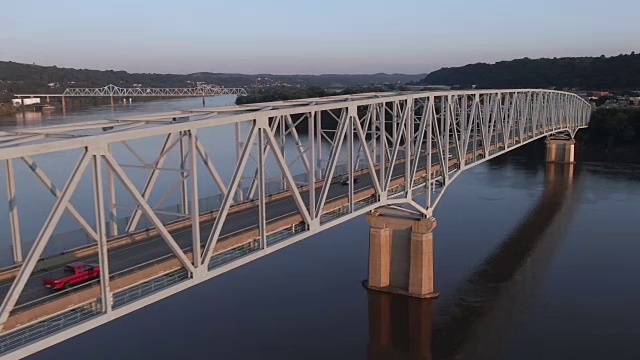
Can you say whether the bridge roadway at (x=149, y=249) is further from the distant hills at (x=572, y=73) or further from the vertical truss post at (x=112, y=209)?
the distant hills at (x=572, y=73)

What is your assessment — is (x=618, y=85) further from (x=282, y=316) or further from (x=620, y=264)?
(x=282, y=316)

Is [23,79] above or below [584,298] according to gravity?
above

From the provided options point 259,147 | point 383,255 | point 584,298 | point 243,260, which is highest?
point 259,147

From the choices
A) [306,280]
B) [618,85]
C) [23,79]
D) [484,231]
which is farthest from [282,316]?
[23,79]

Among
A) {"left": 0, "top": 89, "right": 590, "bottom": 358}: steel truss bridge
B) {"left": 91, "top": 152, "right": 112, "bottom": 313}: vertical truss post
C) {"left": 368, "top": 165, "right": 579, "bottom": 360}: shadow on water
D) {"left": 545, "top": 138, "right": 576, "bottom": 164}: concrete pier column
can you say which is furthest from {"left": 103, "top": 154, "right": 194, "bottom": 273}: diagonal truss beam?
{"left": 545, "top": 138, "right": 576, "bottom": 164}: concrete pier column

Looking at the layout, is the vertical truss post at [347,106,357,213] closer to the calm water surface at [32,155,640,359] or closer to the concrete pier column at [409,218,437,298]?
the calm water surface at [32,155,640,359]

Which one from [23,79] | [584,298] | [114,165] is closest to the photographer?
[114,165]

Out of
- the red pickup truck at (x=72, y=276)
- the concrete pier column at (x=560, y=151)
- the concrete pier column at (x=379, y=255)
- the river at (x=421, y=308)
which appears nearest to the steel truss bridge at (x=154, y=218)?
the red pickup truck at (x=72, y=276)
